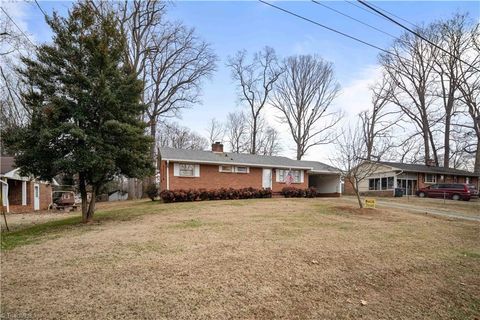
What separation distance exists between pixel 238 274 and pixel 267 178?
20167 millimetres

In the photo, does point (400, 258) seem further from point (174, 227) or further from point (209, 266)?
point (174, 227)

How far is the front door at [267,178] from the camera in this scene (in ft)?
82.6

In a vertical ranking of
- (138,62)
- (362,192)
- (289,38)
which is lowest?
(362,192)

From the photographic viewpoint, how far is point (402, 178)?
112 feet

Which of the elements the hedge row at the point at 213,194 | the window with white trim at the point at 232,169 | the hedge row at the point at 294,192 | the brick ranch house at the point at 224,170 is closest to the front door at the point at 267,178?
the brick ranch house at the point at 224,170

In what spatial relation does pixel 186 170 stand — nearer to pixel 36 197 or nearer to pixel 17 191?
pixel 17 191

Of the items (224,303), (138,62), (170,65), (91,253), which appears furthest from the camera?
(170,65)

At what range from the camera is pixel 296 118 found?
41312 millimetres

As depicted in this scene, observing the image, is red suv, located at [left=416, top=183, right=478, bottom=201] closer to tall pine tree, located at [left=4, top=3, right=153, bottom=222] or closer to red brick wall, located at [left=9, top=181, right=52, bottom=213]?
tall pine tree, located at [left=4, top=3, right=153, bottom=222]

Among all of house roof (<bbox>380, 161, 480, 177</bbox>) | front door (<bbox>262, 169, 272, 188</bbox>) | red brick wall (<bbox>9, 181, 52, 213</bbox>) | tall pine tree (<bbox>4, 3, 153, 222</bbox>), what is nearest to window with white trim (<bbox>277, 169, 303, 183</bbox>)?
front door (<bbox>262, 169, 272, 188</bbox>)

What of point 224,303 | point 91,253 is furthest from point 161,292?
point 91,253

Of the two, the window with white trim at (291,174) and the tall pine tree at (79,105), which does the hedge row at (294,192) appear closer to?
the window with white trim at (291,174)

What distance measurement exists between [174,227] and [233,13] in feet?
22.1

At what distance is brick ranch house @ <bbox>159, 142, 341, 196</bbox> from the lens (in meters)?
21.5
